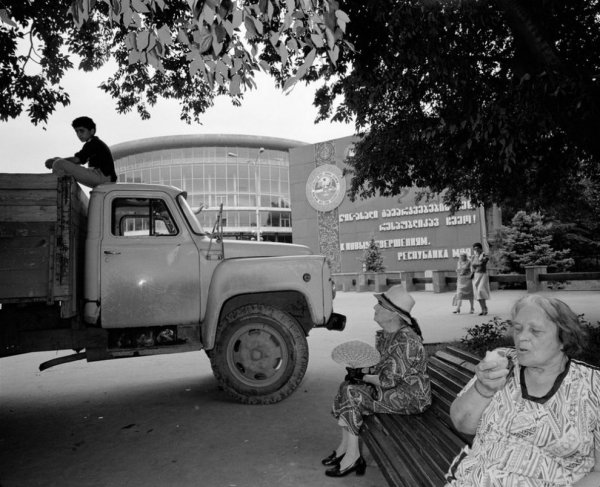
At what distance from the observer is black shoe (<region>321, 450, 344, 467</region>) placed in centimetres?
321

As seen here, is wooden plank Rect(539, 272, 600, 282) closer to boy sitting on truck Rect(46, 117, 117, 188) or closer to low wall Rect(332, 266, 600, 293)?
low wall Rect(332, 266, 600, 293)

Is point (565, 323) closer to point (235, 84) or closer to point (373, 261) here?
point (235, 84)

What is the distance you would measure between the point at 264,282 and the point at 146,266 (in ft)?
4.42

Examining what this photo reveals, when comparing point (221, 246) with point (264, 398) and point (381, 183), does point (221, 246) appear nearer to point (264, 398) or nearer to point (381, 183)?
point (264, 398)

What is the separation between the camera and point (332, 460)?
3.23 meters

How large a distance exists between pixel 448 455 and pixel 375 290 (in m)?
21.6

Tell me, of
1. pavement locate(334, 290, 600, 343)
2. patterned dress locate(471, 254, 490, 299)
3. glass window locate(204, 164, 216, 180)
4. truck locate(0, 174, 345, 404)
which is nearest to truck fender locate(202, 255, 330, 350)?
truck locate(0, 174, 345, 404)

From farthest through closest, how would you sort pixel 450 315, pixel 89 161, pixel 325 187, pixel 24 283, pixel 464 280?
pixel 325 187 → pixel 464 280 → pixel 450 315 → pixel 89 161 → pixel 24 283

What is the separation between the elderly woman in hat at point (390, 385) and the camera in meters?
2.97

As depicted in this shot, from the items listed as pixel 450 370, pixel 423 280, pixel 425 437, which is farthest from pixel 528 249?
pixel 425 437

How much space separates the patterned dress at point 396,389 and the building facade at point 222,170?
2182 inches

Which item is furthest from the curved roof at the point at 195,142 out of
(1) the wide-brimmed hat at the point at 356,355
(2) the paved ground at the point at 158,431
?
(1) the wide-brimmed hat at the point at 356,355

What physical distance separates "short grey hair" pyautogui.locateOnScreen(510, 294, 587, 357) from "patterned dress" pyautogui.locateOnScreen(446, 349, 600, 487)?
3.4 inches

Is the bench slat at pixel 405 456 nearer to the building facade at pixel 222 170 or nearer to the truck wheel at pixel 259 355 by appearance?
the truck wheel at pixel 259 355
